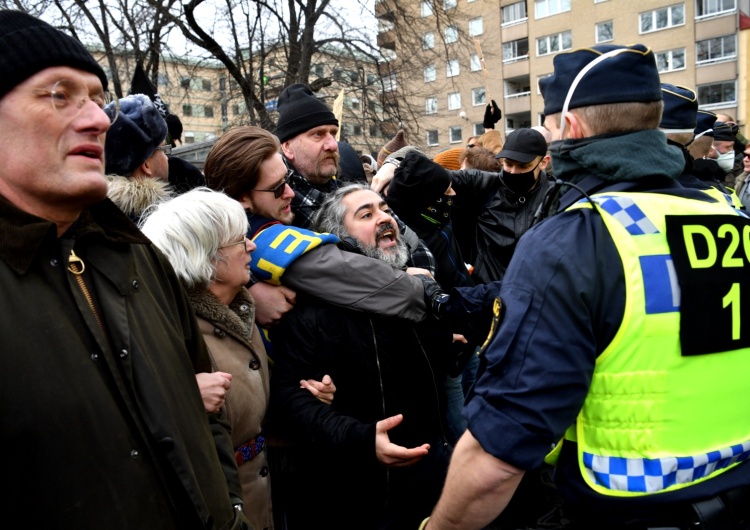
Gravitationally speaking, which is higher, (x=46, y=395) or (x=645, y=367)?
(x=46, y=395)

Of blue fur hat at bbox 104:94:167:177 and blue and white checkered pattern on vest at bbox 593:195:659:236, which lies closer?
blue and white checkered pattern on vest at bbox 593:195:659:236

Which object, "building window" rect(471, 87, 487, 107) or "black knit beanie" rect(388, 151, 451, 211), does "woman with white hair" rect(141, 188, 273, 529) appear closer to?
"black knit beanie" rect(388, 151, 451, 211)

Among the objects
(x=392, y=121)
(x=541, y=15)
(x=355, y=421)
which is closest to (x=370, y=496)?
(x=355, y=421)

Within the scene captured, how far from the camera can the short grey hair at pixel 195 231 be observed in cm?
214

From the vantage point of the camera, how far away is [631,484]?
1.49 metres

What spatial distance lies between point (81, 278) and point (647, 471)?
1.48 meters

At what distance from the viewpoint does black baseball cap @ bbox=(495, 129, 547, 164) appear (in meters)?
4.41

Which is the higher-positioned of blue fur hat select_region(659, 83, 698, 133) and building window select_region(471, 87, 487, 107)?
building window select_region(471, 87, 487, 107)

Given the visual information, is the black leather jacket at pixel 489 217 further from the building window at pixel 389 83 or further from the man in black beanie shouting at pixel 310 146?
the building window at pixel 389 83

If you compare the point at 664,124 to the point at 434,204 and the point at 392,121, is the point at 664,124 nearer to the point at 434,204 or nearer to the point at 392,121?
the point at 434,204

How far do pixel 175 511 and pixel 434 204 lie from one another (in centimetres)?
258

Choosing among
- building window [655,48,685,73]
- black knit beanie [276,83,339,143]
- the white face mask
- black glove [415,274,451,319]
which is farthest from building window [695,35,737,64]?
black glove [415,274,451,319]

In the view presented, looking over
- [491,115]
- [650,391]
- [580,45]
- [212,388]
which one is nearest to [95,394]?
[212,388]

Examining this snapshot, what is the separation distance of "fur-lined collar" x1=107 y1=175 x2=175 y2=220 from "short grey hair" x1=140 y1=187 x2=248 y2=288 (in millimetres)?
361
